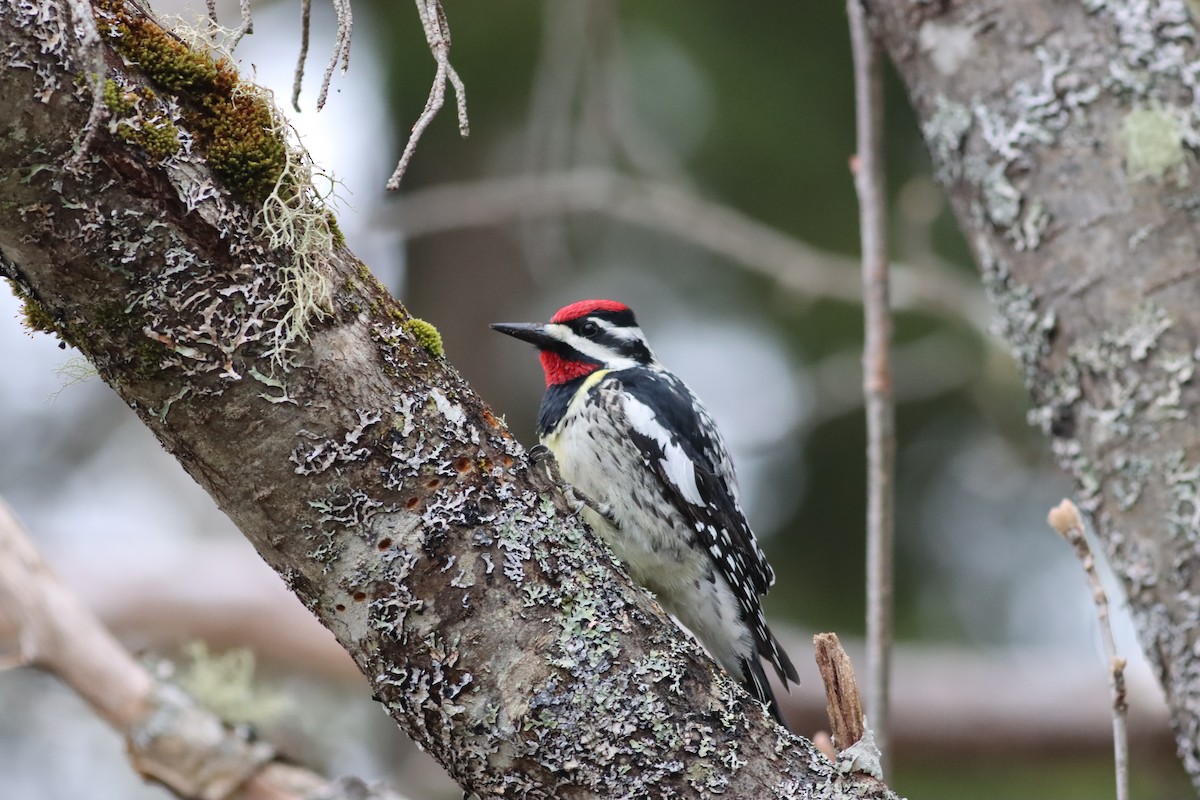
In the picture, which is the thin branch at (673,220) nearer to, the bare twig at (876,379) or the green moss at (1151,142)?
the bare twig at (876,379)

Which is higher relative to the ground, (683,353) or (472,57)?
(472,57)

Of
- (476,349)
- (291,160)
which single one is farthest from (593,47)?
(291,160)

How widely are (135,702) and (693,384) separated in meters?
3.96

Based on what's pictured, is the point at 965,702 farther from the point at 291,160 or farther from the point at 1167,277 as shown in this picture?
the point at 291,160

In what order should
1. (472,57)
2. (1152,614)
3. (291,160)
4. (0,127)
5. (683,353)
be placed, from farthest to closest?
1. (683,353)
2. (472,57)
3. (1152,614)
4. (291,160)
5. (0,127)

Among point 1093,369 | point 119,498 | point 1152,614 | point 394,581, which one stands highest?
point 119,498

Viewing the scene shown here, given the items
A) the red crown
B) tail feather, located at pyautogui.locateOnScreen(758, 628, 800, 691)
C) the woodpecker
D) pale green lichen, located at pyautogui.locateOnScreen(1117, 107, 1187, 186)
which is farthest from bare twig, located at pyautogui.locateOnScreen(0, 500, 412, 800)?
pale green lichen, located at pyautogui.locateOnScreen(1117, 107, 1187, 186)

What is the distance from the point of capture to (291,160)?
5.25ft

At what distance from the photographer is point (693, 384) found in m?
6.35

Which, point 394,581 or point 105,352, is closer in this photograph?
point 105,352

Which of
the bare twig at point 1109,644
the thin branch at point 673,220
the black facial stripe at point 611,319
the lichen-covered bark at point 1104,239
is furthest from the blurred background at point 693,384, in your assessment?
the bare twig at point 1109,644

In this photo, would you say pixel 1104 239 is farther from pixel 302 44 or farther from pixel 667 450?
pixel 302 44

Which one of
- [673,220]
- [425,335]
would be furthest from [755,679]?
[673,220]

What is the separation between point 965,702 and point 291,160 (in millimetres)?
3753
